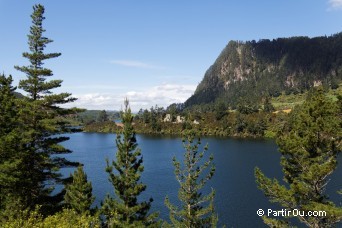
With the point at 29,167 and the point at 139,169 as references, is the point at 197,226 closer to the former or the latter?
the point at 139,169

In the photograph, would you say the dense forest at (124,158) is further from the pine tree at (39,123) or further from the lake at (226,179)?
the lake at (226,179)

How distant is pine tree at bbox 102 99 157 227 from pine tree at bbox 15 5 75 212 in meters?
5.85

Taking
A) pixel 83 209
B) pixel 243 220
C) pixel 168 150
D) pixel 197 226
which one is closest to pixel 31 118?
pixel 83 209

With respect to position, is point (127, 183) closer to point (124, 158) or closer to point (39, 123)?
point (124, 158)

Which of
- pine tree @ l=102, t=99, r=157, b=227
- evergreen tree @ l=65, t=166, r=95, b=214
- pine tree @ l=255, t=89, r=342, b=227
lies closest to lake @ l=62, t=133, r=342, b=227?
evergreen tree @ l=65, t=166, r=95, b=214

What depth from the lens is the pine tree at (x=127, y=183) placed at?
3359cm

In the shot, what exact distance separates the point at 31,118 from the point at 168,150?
13880 centimetres

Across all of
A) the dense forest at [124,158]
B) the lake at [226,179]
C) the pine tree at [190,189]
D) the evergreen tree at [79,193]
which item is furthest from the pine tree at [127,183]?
the lake at [226,179]

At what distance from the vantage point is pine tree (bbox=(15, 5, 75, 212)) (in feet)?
113

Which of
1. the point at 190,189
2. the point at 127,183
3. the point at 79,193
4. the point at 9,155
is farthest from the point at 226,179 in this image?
the point at 9,155

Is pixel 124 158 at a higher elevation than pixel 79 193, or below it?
higher

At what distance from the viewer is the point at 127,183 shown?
111 feet

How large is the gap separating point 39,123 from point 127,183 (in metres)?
10.2

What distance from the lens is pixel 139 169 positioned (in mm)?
34250
